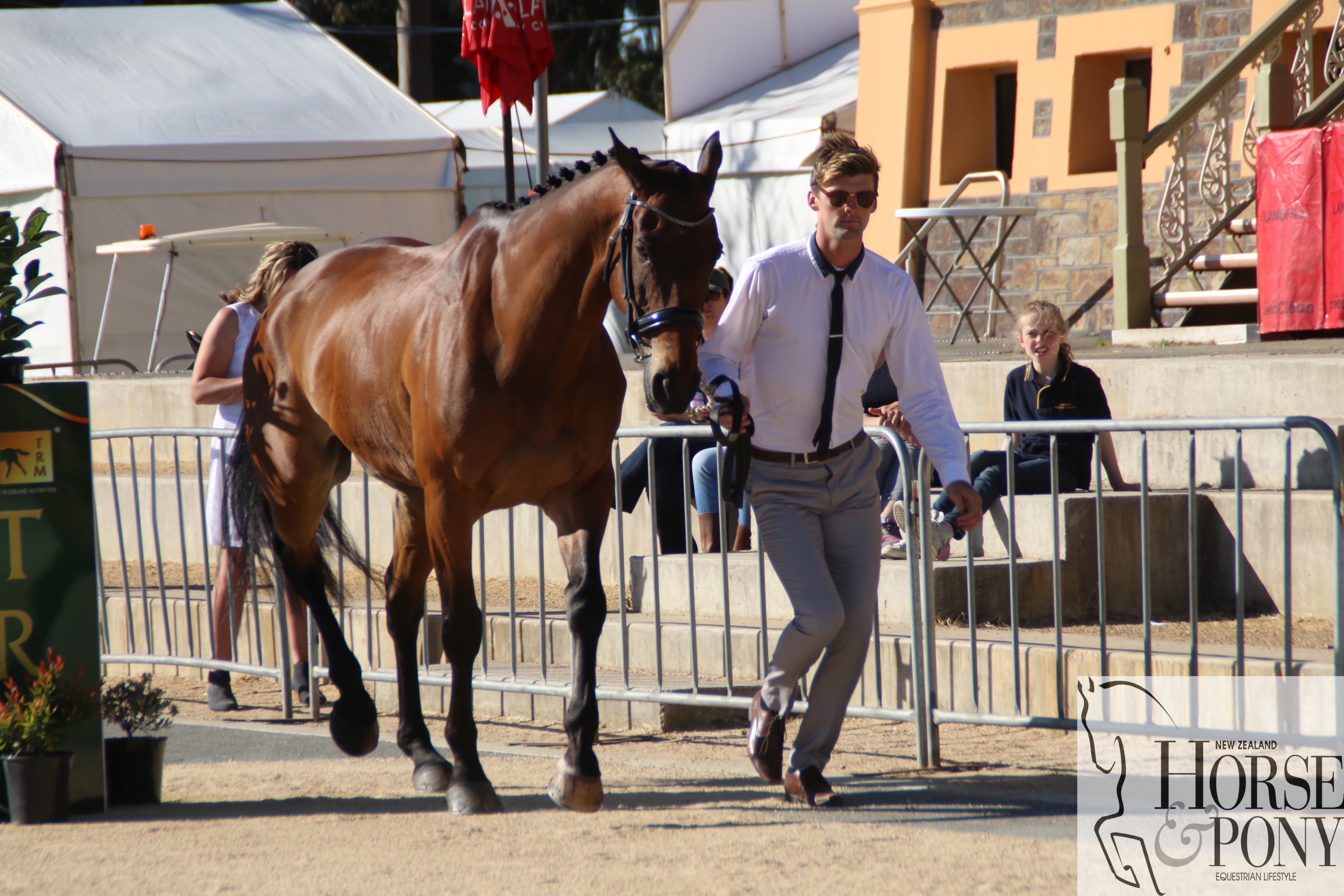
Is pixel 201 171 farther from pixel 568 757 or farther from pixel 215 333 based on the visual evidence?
pixel 568 757

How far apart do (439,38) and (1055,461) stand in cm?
2893

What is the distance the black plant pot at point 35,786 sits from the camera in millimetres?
4789

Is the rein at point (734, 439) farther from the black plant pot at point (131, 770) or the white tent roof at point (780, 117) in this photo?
the white tent roof at point (780, 117)

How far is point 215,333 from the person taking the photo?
23.2 feet

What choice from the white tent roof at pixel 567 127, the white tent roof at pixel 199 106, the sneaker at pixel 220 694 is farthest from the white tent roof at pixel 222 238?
the sneaker at pixel 220 694

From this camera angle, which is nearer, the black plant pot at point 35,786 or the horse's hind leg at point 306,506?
the black plant pot at point 35,786

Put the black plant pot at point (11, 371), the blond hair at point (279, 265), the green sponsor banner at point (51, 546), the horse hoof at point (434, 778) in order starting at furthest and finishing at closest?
the blond hair at point (279, 265) < the horse hoof at point (434, 778) < the black plant pot at point (11, 371) < the green sponsor banner at point (51, 546)

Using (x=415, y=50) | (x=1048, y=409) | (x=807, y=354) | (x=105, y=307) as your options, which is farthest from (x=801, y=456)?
(x=415, y=50)

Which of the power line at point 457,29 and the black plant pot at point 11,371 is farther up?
the power line at point 457,29

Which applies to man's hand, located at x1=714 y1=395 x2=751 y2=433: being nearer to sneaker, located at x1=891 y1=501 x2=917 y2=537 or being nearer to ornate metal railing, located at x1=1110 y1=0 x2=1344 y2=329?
sneaker, located at x1=891 y1=501 x2=917 y2=537

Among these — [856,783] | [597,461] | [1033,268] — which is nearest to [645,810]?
[856,783]

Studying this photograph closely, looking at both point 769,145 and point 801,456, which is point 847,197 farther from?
point 769,145

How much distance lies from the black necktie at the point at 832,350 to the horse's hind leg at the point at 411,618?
167 cm

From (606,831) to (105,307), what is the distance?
1304 centimetres
